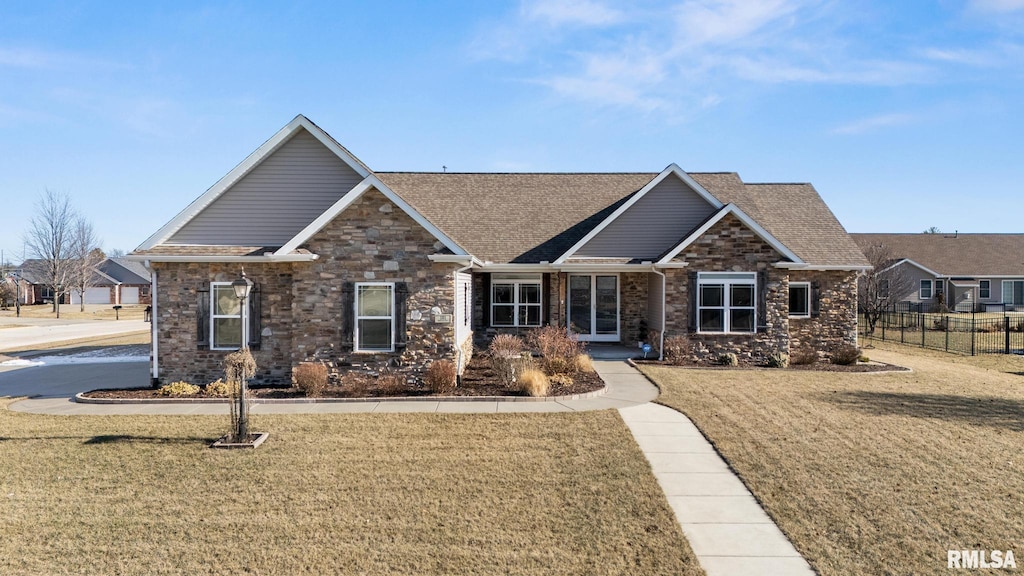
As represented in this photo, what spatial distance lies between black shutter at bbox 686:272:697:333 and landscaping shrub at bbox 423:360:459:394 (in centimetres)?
815

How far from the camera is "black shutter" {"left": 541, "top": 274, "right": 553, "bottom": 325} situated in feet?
65.0

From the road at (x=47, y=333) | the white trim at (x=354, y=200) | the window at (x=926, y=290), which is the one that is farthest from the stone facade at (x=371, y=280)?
the window at (x=926, y=290)

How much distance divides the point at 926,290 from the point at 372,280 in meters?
46.7

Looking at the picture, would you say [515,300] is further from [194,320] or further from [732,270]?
[194,320]

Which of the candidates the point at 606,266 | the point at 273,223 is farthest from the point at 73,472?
the point at 606,266

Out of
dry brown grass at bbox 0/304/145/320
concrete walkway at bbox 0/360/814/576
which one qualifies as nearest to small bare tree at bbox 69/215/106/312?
dry brown grass at bbox 0/304/145/320

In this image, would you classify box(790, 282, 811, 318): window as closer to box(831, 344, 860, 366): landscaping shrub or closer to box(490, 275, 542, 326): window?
box(831, 344, 860, 366): landscaping shrub

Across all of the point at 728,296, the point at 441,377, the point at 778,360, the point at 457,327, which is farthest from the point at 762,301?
the point at 441,377

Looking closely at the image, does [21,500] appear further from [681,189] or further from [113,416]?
[681,189]

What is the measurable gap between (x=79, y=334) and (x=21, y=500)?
29.7 metres

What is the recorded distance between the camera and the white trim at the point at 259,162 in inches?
557

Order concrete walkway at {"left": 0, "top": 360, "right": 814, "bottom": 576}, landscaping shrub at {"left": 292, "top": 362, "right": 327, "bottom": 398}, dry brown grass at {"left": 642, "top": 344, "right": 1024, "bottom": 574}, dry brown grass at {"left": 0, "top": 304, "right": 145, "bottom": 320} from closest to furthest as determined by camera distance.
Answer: concrete walkway at {"left": 0, "top": 360, "right": 814, "bottom": 576} < dry brown grass at {"left": 642, "top": 344, "right": 1024, "bottom": 574} < landscaping shrub at {"left": 292, "top": 362, "right": 327, "bottom": 398} < dry brown grass at {"left": 0, "top": 304, "right": 145, "bottom": 320}

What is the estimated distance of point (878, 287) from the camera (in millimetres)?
29484

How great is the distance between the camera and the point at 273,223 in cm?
1443
